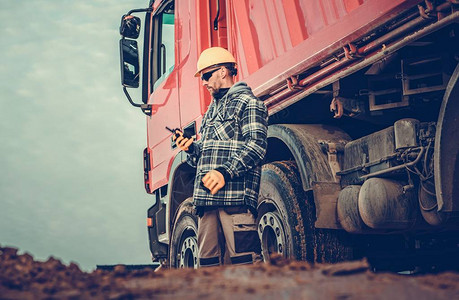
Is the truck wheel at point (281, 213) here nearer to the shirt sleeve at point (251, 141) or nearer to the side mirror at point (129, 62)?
the shirt sleeve at point (251, 141)

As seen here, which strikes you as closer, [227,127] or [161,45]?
[227,127]

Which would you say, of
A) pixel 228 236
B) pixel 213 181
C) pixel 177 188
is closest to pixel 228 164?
pixel 213 181

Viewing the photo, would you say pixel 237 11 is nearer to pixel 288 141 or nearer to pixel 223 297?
pixel 288 141

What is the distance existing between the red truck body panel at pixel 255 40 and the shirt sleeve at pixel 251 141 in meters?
0.53

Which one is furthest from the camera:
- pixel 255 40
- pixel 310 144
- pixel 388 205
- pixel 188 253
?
pixel 188 253

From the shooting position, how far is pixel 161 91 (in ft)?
23.2

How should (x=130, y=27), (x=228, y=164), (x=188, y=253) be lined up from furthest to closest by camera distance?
(x=130, y=27) → (x=188, y=253) → (x=228, y=164)

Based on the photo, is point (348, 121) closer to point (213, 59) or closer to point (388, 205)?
point (388, 205)

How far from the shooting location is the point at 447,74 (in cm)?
372

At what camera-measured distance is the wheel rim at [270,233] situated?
15.6ft

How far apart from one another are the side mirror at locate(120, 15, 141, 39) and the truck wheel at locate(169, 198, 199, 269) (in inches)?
83.1

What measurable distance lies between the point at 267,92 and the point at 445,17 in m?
1.85

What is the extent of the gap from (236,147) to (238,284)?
1807mm

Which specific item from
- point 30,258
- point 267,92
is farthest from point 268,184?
point 30,258
